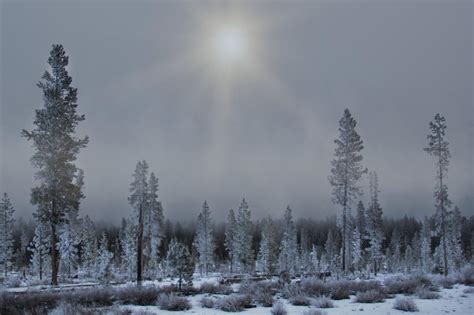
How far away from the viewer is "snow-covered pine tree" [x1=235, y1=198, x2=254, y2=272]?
251 ft

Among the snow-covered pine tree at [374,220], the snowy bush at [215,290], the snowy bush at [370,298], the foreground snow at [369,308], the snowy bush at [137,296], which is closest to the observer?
the foreground snow at [369,308]

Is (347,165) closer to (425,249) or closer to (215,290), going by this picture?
(215,290)

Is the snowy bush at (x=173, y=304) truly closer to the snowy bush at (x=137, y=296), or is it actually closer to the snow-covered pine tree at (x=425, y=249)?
the snowy bush at (x=137, y=296)

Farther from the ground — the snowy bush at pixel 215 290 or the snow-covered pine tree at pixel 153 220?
the snow-covered pine tree at pixel 153 220

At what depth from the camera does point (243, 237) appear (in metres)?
76.1

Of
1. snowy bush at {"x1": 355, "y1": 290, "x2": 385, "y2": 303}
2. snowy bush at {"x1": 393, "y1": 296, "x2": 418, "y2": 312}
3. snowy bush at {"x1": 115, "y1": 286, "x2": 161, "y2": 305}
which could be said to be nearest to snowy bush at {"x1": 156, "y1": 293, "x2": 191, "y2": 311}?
snowy bush at {"x1": 115, "y1": 286, "x2": 161, "y2": 305}

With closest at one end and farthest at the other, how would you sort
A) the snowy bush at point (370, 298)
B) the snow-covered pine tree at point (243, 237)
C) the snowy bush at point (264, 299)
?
the snowy bush at point (264, 299), the snowy bush at point (370, 298), the snow-covered pine tree at point (243, 237)

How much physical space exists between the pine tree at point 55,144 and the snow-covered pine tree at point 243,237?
52640 mm

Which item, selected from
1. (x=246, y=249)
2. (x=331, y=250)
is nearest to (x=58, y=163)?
(x=246, y=249)

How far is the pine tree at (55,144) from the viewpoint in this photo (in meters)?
25.2

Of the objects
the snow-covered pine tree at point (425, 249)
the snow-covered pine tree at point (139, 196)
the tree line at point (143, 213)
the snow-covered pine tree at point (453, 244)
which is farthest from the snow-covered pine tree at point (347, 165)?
the snow-covered pine tree at point (425, 249)

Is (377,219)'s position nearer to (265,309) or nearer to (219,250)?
(265,309)

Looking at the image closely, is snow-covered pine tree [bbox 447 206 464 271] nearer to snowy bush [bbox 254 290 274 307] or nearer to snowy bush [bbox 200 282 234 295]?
snowy bush [bbox 200 282 234 295]

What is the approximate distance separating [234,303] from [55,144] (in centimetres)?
1580
